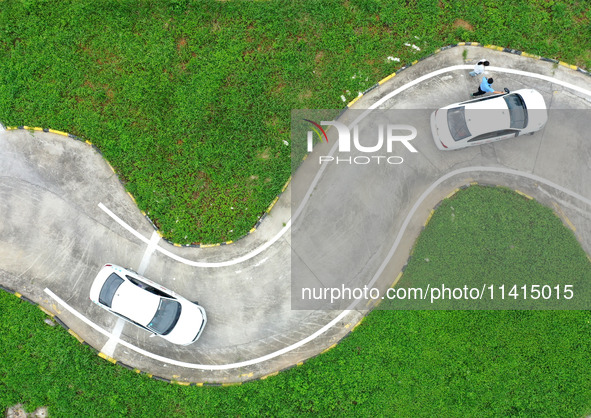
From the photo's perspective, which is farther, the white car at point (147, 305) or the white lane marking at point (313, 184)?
the white lane marking at point (313, 184)

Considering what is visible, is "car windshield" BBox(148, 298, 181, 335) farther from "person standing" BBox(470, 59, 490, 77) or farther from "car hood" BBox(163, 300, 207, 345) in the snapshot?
"person standing" BBox(470, 59, 490, 77)

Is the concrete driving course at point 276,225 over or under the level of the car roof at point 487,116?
under

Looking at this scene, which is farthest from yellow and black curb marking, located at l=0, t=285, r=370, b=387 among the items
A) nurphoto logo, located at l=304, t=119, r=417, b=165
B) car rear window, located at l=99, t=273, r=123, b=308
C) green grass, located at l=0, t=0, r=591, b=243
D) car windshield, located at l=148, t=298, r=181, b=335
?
nurphoto logo, located at l=304, t=119, r=417, b=165

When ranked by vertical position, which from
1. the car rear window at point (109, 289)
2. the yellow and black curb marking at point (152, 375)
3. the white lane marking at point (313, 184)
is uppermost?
the white lane marking at point (313, 184)

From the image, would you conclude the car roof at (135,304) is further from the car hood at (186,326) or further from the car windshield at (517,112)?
the car windshield at (517,112)

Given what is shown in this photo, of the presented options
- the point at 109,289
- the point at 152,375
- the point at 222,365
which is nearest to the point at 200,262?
the point at 109,289

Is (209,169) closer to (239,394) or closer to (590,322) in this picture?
(239,394)

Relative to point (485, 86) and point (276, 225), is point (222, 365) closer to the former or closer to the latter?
point (276, 225)

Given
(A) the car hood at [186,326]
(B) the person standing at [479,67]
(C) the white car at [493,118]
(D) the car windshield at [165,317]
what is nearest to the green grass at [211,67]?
(B) the person standing at [479,67]
